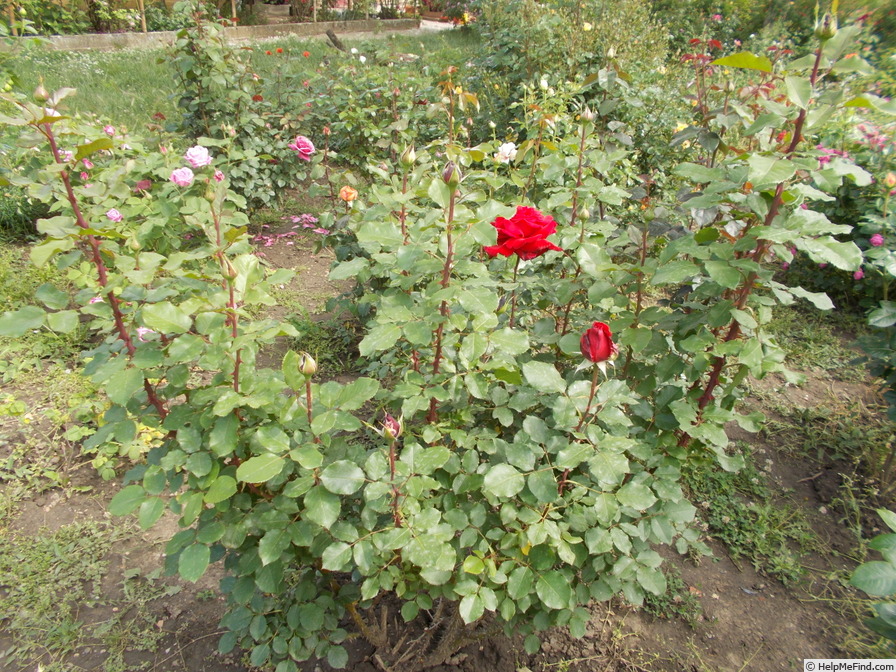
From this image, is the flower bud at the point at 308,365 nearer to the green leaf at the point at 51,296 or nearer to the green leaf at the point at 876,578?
the green leaf at the point at 51,296

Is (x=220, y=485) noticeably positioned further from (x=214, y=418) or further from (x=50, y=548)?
(x=50, y=548)

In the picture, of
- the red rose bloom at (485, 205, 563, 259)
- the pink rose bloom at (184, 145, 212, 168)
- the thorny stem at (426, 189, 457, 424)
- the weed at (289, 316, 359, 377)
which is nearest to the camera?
the thorny stem at (426, 189, 457, 424)

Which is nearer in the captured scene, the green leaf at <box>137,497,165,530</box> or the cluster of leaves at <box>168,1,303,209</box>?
the green leaf at <box>137,497,165,530</box>

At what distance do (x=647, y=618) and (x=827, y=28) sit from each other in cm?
164

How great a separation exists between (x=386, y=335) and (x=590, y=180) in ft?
2.84

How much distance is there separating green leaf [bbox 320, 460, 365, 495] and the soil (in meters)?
0.85

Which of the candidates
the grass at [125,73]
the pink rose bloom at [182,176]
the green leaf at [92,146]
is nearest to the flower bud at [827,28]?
the green leaf at [92,146]

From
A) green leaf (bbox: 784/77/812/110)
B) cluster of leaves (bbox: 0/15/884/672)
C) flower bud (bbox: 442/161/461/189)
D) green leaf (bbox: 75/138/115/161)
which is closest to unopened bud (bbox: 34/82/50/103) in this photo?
cluster of leaves (bbox: 0/15/884/672)

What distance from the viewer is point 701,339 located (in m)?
1.15

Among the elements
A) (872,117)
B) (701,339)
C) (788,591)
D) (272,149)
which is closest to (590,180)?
(701,339)

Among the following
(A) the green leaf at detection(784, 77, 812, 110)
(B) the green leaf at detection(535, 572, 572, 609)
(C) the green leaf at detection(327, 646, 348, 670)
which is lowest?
(C) the green leaf at detection(327, 646, 348, 670)

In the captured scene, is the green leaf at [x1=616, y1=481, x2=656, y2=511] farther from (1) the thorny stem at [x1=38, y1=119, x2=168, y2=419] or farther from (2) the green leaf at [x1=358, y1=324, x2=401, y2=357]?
(1) the thorny stem at [x1=38, y1=119, x2=168, y2=419]

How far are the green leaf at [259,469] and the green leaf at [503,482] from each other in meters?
0.37

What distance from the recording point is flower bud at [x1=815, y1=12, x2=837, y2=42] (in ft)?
3.02
